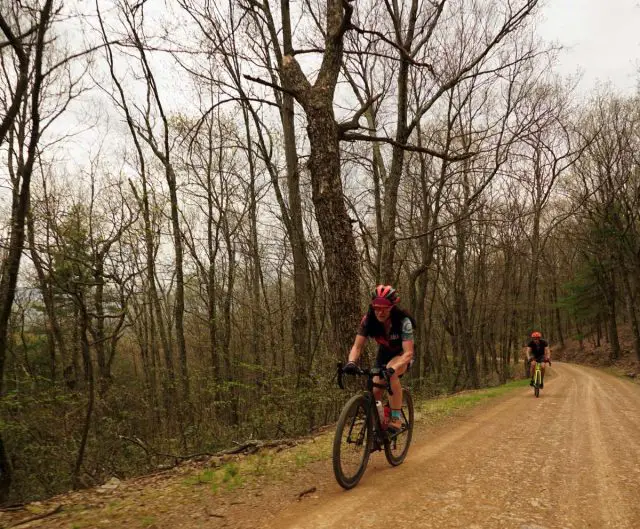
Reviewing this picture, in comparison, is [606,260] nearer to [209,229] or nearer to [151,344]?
[209,229]

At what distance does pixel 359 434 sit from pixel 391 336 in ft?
3.62

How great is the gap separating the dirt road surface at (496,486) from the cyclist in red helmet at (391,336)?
77cm

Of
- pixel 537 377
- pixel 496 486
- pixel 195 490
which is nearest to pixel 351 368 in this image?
pixel 496 486

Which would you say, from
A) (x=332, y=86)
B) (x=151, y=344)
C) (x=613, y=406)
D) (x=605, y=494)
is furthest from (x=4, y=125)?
(x=151, y=344)

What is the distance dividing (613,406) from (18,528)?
1244cm

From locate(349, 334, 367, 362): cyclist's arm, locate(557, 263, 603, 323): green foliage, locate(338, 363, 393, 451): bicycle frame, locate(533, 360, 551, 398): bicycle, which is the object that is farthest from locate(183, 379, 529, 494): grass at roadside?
locate(557, 263, 603, 323): green foliage

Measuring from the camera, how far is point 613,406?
35.9 ft

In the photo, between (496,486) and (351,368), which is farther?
(496,486)

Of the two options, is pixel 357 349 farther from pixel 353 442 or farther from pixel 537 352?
pixel 537 352

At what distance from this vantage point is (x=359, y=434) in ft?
14.4

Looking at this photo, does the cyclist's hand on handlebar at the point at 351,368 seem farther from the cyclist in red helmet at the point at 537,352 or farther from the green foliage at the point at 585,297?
the green foliage at the point at 585,297

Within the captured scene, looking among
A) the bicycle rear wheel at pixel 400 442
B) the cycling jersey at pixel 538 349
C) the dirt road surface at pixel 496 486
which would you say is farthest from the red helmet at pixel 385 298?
the cycling jersey at pixel 538 349

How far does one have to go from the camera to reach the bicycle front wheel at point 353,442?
4125 millimetres

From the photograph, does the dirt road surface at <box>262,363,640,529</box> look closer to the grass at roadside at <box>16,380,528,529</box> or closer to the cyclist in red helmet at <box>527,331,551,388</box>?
the grass at roadside at <box>16,380,528,529</box>
